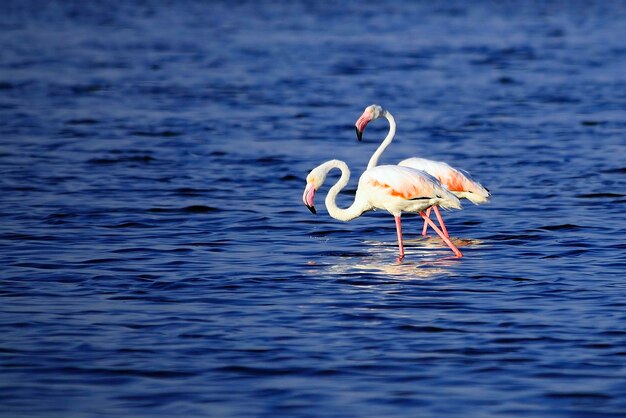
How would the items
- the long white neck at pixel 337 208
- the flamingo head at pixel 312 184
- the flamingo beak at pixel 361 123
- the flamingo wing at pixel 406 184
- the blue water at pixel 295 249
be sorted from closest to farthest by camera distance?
the blue water at pixel 295 249 < the flamingo wing at pixel 406 184 < the flamingo head at pixel 312 184 < the long white neck at pixel 337 208 < the flamingo beak at pixel 361 123

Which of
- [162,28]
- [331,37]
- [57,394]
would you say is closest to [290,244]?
[57,394]

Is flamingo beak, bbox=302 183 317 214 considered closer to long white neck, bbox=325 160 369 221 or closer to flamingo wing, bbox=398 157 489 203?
long white neck, bbox=325 160 369 221

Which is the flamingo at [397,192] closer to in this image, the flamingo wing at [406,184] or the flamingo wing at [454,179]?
the flamingo wing at [406,184]

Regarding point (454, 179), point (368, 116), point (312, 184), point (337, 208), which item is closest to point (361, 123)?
point (368, 116)

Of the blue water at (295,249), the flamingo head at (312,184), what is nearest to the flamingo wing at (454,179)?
the blue water at (295,249)

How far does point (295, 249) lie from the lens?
1118cm

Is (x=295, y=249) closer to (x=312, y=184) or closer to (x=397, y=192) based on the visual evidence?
(x=312, y=184)

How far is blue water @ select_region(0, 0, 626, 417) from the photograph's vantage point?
7234 mm

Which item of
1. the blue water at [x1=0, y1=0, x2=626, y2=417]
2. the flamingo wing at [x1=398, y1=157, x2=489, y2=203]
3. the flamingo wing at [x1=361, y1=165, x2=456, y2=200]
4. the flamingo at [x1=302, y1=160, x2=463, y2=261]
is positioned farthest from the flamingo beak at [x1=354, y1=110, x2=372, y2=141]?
the flamingo wing at [x1=361, y1=165, x2=456, y2=200]

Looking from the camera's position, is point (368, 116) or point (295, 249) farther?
point (368, 116)

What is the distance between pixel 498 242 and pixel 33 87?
46.0 feet

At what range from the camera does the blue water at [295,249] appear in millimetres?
7234

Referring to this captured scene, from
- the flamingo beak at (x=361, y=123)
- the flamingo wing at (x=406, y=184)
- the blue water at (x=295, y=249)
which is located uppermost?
the flamingo beak at (x=361, y=123)

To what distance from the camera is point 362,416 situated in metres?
6.68
